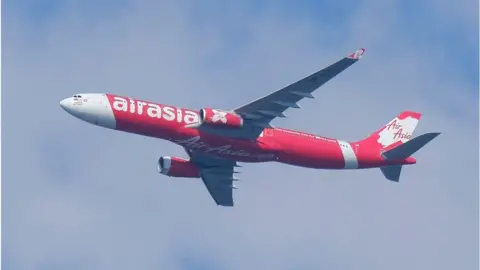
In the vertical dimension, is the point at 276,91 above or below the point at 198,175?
above

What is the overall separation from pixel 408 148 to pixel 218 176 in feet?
49.7

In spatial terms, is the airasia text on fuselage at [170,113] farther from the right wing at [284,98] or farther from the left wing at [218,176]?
the left wing at [218,176]

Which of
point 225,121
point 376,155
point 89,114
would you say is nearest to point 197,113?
point 225,121

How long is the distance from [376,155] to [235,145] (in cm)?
1177

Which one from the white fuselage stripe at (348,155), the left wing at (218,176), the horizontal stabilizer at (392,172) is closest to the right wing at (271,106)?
the white fuselage stripe at (348,155)

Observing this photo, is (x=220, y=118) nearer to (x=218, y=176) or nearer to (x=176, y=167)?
(x=176, y=167)

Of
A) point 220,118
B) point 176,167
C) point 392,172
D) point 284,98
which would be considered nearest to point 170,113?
point 220,118

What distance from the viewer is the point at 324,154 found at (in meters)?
85.5

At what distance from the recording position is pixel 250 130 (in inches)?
3258

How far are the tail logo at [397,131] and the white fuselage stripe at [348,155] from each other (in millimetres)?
3123

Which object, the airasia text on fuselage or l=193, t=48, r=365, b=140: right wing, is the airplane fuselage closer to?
the airasia text on fuselage

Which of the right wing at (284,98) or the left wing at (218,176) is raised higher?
the right wing at (284,98)

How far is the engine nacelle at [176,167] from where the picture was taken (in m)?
89.9

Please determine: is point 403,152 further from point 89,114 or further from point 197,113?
point 89,114
